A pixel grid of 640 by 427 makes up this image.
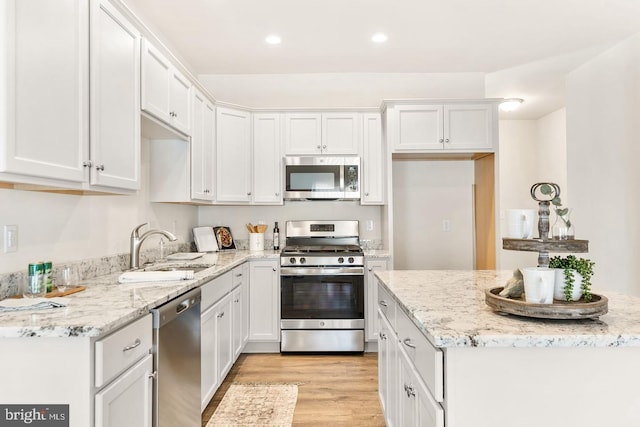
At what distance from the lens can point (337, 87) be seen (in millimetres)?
4148

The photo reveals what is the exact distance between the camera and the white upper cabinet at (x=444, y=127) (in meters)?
3.70

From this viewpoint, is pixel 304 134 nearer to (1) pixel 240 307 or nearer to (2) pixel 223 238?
(2) pixel 223 238

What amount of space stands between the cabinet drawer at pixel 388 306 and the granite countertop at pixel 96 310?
999 mm

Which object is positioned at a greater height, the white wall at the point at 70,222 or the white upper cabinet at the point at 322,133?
the white upper cabinet at the point at 322,133

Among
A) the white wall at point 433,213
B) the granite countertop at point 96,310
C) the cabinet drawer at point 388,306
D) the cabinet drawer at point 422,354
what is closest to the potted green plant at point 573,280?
the cabinet drawer at point 422,354

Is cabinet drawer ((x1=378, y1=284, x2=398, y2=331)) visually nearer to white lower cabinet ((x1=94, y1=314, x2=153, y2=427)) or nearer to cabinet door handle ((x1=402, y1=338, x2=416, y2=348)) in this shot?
cabinet door handle ((x1=402, y1=338, x2=416, y2=348))

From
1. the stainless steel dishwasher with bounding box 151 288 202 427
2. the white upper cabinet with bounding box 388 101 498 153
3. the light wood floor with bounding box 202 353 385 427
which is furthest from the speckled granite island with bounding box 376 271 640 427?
the white upper cabinet with bounding box 388 101 498 153

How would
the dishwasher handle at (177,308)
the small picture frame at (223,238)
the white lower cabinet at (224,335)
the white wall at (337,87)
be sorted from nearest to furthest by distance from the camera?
the dishwasher handle at (177,308)
the white lower cabinet at (224,335)
the small picture frame at (223,238)
the white wall at (337,87)

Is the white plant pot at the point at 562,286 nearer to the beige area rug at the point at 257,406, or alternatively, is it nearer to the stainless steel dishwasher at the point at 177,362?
the stainless steel dishwasher at the point at 177,362

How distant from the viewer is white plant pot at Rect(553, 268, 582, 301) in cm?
126

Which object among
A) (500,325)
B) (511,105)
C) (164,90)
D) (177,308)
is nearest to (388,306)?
(500,325)

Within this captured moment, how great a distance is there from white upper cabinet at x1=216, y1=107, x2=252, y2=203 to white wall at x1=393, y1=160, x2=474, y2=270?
154 cm

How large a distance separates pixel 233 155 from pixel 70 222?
186 cm

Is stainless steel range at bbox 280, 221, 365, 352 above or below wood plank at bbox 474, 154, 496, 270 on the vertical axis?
below
